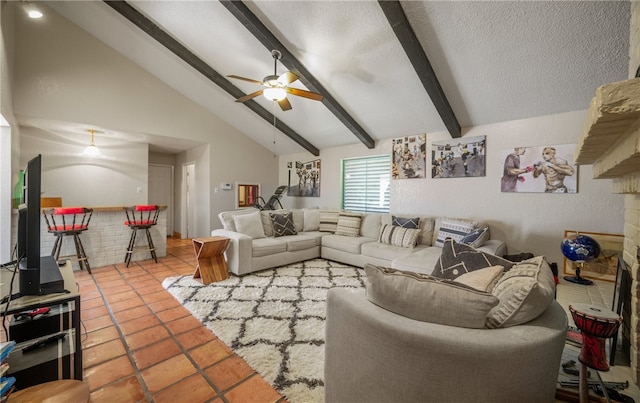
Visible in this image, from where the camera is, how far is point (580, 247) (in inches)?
104

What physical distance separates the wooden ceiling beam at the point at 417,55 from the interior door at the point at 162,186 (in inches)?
251

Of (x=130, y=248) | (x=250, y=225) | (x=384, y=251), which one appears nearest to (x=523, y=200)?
(x=384, y=251)

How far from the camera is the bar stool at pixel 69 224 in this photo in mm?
3303

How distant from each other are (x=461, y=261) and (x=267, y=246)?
102 inches

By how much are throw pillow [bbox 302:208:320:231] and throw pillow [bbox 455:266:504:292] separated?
11.5ft

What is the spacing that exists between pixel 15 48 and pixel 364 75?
4817 mm

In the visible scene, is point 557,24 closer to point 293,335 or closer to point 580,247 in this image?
point 580,247

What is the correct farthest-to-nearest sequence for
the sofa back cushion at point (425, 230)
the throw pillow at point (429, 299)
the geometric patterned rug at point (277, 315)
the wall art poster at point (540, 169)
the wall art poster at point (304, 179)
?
the wall art poster at point (304, 179) < the sofa back cushion at point (425, 230) < the wall art poster at point (540, 169) < the geometric patterned rug at point (277, 315) < the throw pillow at point (429, 299)

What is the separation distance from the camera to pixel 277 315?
231 cm

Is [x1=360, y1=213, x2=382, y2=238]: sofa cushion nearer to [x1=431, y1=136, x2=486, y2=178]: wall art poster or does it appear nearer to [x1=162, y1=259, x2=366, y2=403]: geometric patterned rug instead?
[x1=162, y1=259, x2=366, y2=403]: geometric patterned rug

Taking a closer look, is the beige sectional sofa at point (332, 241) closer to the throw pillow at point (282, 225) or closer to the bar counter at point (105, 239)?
the throw pillow at point (282, 225)

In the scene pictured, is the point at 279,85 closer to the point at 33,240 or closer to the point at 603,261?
the point at 33,240

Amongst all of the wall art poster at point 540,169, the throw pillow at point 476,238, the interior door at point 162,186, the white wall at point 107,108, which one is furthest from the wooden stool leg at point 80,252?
the wall art poster at point 540,169

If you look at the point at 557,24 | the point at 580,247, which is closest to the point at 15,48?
the point at 557,24
